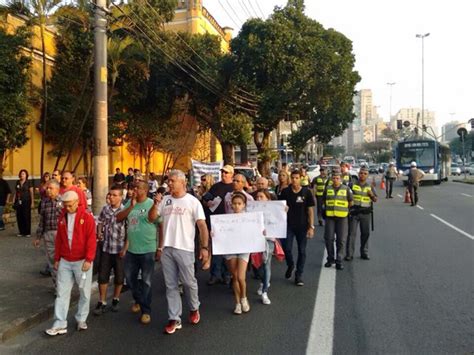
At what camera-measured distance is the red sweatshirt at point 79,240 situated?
5.70 metres

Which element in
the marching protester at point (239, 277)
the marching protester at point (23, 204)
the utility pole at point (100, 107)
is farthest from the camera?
the marching protester at point (23, 204)

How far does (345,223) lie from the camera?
8922 mm

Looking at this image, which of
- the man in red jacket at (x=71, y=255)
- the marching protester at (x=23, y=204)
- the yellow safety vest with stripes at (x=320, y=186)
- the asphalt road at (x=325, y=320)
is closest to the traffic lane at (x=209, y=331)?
the asphalt road at (x=325, y=320)

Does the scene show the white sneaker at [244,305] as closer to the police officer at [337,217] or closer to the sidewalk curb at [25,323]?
the sidewalk curb at [25,323]

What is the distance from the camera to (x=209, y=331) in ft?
18.5

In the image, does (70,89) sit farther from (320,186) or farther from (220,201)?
(220,201)

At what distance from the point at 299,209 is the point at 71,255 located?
11.9 feet

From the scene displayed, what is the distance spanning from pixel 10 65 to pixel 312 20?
59.3ft

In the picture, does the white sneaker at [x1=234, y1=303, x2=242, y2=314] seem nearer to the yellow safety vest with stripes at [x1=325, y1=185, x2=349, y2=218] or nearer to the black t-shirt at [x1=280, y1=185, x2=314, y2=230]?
the black t-shirt at [x1=280, y1=185, x2=314, y2=230]

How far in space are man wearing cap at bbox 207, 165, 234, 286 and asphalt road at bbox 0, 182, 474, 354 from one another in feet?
0.92

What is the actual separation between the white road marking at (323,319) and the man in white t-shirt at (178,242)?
4.63ft

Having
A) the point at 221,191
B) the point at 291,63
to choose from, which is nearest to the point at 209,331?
the point at 221,191

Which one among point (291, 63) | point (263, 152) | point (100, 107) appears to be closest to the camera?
point (100, 107)

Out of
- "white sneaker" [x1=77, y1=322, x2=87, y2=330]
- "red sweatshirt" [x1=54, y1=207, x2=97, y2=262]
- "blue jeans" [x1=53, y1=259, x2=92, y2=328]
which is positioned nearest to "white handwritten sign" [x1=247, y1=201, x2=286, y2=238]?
"red sweatshirt" [x1=54, y1=207, x2=97, y2=262]
